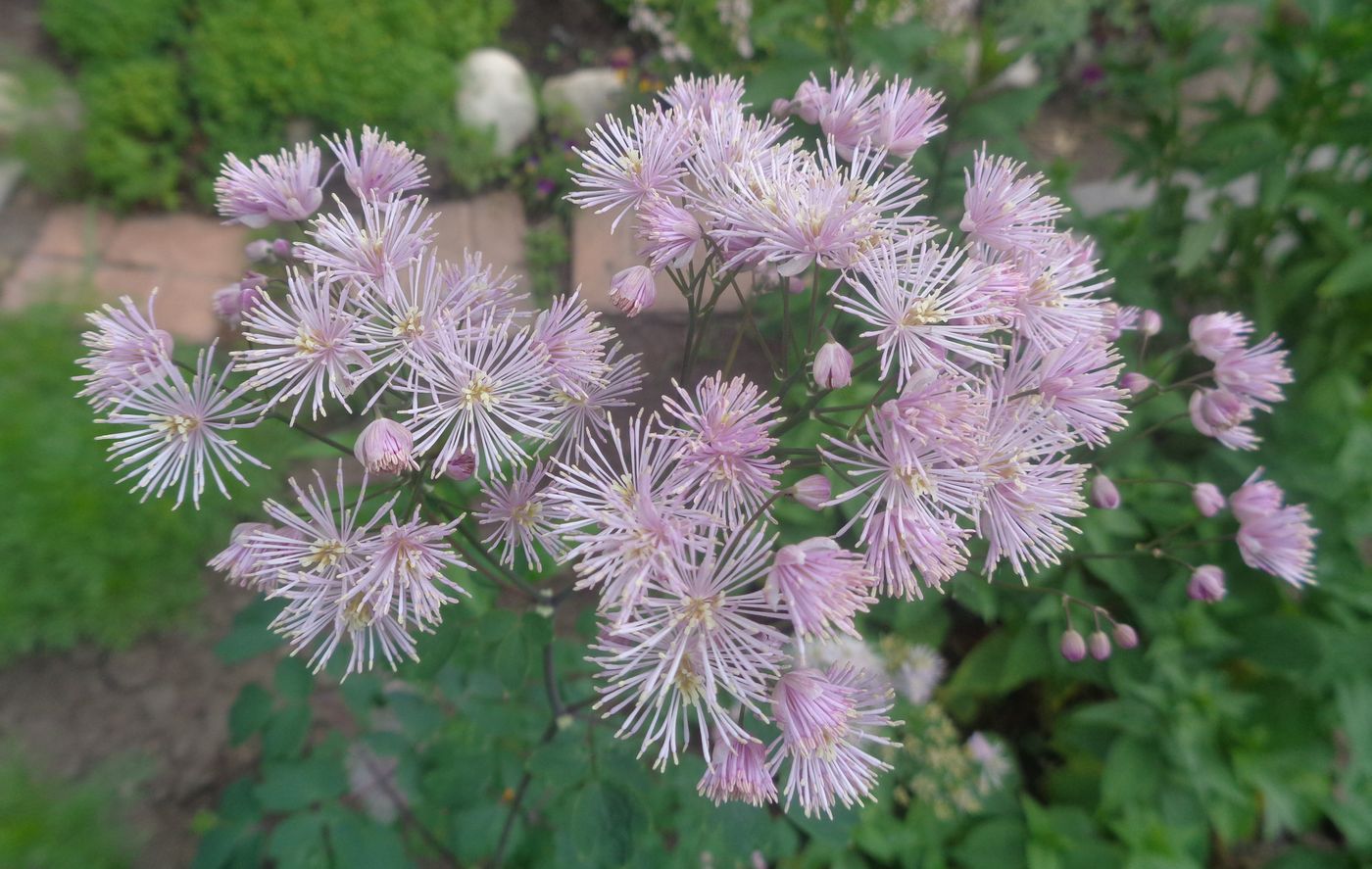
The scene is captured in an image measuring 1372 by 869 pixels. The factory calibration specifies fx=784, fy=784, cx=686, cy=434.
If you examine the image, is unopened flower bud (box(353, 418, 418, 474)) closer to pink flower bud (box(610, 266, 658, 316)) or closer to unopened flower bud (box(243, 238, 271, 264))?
pink flower bud (box(610, 266, 658, 316))

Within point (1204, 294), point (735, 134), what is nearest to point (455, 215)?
point (735, 134)

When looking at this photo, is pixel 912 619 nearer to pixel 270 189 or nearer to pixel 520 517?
pixel 520 517

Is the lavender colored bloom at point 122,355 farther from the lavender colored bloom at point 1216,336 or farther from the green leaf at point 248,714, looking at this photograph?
the lavender colored bloom at point 1216,336

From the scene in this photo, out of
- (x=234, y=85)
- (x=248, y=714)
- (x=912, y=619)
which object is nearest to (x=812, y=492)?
(x=912, y=619)

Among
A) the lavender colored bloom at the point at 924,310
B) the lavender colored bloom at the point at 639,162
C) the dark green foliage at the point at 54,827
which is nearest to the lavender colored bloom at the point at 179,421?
the lavender colored bloom at the point at 639,162

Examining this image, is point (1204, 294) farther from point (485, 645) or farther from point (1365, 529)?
point (485, 645)

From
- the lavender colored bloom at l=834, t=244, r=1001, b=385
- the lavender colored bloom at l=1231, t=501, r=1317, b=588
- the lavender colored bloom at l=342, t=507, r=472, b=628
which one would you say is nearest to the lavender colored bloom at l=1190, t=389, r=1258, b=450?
the lavender colored bloom at l=1231, t=501, r=1317, b=588
